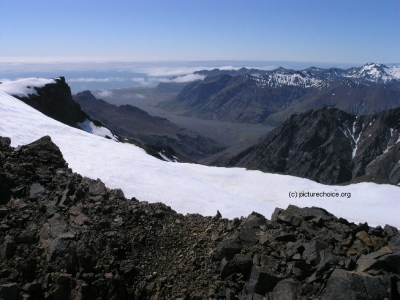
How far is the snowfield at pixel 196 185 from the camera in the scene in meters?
24.1

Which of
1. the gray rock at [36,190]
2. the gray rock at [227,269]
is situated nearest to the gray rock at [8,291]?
the gray rock at [36,190]

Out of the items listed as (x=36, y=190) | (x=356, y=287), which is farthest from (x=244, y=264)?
(x=36, y=190)

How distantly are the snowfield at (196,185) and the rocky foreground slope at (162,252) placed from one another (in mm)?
8254

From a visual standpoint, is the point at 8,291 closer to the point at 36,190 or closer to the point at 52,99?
the point at 36,190

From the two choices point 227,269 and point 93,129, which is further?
point 93,129

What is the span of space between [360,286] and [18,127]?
110 ft

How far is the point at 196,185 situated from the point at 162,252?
17168 mm

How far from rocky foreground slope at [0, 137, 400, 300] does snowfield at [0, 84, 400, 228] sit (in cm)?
825

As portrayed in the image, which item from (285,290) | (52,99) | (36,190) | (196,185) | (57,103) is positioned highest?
(52,99)

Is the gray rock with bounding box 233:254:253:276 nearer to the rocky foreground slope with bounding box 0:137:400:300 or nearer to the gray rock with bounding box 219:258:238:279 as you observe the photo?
the rocky foreground slope with bounding box 0:137:400:300

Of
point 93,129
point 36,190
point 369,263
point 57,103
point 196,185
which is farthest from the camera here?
point 93,129

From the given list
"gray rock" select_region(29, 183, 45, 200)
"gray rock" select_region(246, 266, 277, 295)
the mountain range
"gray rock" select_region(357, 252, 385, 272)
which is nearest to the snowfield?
the mountain range

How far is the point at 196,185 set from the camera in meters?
29.5

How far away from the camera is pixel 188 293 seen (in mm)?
10695
